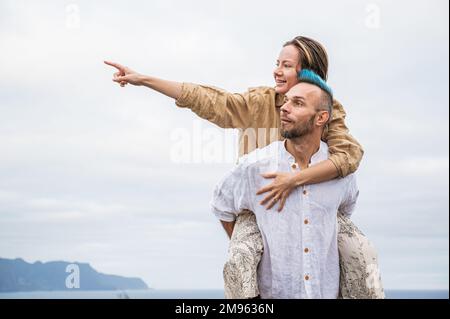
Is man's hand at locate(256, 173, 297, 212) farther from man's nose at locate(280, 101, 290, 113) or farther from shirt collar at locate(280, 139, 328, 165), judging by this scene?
man's nose at locate(280, 101, 290, 113)

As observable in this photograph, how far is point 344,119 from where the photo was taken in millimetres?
5000

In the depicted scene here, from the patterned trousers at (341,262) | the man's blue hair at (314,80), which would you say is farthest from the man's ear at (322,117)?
the patterned trousers at (341,262)

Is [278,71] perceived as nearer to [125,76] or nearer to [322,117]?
[322,117]

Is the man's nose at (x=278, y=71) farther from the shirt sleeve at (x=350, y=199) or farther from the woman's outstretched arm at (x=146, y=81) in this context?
the shirt sleeve at (x=350, y=199)

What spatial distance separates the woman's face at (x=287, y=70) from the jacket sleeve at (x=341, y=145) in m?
0.35

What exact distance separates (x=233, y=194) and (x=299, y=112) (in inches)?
26.2

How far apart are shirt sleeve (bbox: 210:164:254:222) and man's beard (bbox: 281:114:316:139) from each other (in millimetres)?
335

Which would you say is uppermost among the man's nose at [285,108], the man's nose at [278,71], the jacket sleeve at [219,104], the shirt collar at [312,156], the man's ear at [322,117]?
the man's nose at [278,71]

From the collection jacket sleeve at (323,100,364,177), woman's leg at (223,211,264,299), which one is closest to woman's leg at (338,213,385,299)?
jacket sleeve at (323,100,364,177)

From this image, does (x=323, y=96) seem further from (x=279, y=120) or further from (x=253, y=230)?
(x=253, y=230)

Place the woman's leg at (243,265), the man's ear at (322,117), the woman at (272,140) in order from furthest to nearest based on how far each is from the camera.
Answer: the man's ear at (322,117)
the woman at (272,140)
the woman's leg at (243,265)

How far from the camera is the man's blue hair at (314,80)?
4691mm
